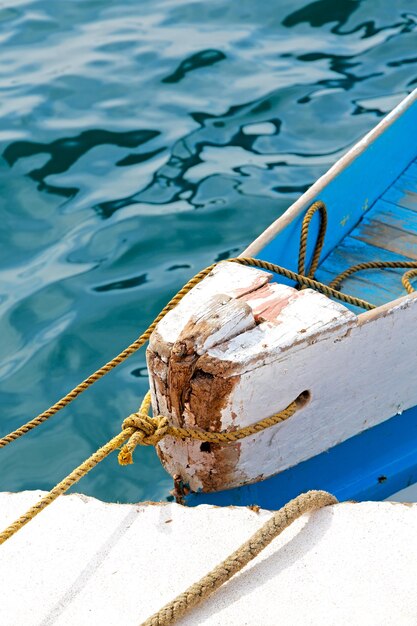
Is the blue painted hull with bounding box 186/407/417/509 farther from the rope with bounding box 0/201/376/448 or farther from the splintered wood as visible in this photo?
the rope with bounding box 0/201/376/448

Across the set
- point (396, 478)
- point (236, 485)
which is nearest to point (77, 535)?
point (236, 485)

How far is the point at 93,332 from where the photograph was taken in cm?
459

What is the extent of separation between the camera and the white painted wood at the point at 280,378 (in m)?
2.64

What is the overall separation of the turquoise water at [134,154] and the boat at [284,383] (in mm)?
969

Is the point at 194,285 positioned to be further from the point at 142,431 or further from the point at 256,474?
the point at 256,474

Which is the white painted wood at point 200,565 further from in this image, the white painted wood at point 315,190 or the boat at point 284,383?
the white painted wood at point 315,190

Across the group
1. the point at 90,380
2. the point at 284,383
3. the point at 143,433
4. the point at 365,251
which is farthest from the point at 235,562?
the point at 365,251

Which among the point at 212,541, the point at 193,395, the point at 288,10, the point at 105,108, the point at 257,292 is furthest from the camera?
the point at 288,10

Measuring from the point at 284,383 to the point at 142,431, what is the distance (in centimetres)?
44

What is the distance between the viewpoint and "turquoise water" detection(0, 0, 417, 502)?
14.2 ft

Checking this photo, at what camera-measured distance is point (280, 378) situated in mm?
2748

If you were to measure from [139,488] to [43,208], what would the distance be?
2153 mm

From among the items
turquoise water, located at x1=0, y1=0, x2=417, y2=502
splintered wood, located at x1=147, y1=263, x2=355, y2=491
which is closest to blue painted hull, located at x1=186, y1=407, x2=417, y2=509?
splintered wood, located at x1=147, y1=263, x2=355, y2=491

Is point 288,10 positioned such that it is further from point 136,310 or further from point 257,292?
point 257,292
